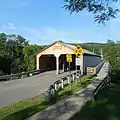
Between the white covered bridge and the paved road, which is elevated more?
the white covered bridge

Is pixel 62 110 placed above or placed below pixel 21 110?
above

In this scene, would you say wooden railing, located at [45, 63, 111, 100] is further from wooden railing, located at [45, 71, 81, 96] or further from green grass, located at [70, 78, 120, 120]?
green grass, located at [70, 78, 120, 120]

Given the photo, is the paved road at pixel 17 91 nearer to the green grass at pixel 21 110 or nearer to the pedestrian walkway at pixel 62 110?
the green grass at pixel 21 110

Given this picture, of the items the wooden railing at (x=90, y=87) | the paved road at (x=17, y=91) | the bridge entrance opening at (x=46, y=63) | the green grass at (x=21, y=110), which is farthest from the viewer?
the bridge entrance opening at (x=46, y=63)

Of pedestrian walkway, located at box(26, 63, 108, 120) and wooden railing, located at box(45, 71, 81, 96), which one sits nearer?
pedestrian walkway, located at box(26, 63, 108, 120)

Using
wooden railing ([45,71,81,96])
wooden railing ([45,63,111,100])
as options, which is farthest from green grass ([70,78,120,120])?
wooden railing ([45,71,81,96])

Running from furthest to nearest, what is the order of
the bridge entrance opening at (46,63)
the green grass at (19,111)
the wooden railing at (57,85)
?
1. the bridge entrance opening at (46,63)
2. the wooden railing at (57,85)
3. the green grass at (19,111)

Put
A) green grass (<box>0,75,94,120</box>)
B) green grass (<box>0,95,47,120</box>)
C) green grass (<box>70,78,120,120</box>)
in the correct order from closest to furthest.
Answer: green grass (<box>70,78,120,120</box>)
green grass (<box>0,95,47,120</box>)
green grass (<box>0,75,94,120</box>)

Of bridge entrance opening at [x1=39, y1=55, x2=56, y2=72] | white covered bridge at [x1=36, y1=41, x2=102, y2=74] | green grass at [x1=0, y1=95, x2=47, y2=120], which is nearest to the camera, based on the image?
→ green grass at [x1=0, y1=95, x2=47, y2=120]

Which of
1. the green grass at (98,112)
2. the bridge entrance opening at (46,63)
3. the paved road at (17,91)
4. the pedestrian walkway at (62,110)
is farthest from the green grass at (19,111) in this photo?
the bridge entrance opening at (46,63)

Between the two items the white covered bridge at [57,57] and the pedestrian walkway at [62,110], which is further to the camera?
the white covered bridge at [57,57]

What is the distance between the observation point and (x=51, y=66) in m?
46.5

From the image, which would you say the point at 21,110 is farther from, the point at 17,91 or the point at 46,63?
the point at 46,63

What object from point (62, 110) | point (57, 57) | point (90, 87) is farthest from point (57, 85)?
point (57, 57)
